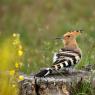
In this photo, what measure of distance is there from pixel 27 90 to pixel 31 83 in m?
0.10

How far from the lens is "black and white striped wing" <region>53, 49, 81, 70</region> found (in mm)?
8305

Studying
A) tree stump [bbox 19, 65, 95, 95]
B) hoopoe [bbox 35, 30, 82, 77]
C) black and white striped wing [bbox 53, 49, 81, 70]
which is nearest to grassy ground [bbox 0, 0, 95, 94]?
hoopoe [bbox 35, 30, 82, 77]

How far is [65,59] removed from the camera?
8359 mm

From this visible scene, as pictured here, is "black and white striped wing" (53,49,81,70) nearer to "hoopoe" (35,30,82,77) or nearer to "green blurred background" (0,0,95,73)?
"hoopoe" (35,30,82,77)

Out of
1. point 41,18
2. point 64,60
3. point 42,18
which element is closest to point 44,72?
point 64,60

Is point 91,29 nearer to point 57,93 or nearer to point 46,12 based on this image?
point 46,12

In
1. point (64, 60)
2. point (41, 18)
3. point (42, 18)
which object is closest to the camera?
point (64, 60)

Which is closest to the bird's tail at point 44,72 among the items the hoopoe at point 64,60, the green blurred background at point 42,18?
the hoopoe at point 64,60

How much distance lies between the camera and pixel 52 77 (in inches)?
336

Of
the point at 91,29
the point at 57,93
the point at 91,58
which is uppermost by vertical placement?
the point at 91,29

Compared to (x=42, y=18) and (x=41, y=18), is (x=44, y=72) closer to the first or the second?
(x=41, y=18)

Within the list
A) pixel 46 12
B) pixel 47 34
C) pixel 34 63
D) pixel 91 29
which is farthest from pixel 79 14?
pixel 34 63

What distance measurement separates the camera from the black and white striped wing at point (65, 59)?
27.2 ft

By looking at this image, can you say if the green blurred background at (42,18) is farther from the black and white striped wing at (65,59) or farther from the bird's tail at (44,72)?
the bird's tail at (44,72)
